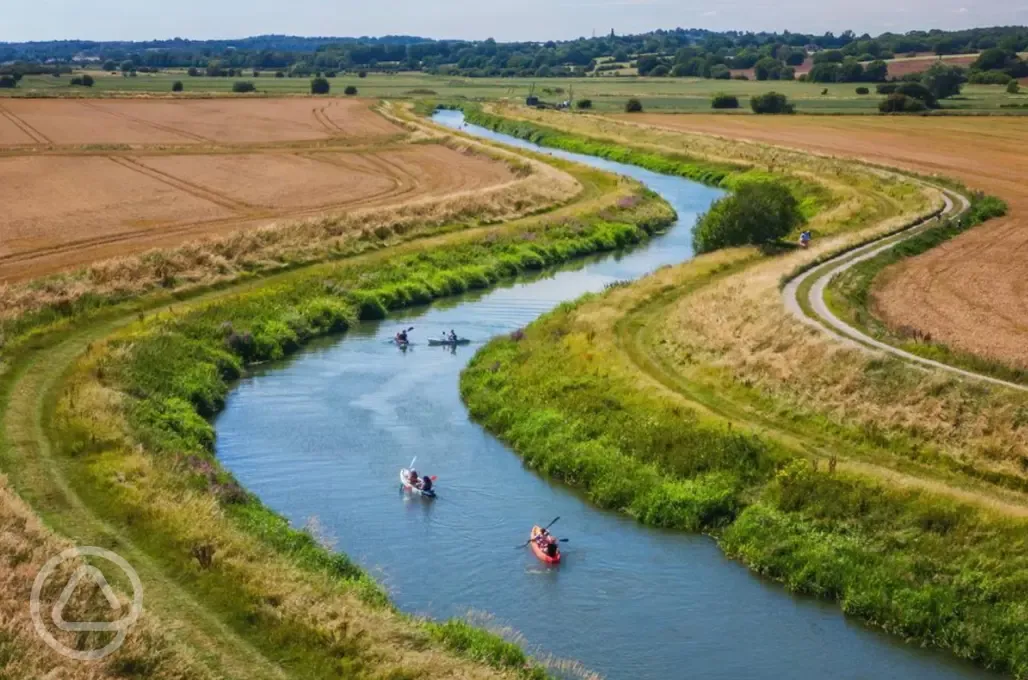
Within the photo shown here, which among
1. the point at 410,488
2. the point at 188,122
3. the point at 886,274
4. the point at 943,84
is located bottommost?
the point at 943,84

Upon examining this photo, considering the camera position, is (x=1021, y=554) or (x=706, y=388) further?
(x=706, y=388)

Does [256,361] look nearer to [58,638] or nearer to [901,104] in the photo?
[58,638]

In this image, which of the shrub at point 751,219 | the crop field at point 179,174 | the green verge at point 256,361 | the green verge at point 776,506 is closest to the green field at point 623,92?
the crop field at point 179,174

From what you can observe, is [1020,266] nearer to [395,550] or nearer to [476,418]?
[476,418]

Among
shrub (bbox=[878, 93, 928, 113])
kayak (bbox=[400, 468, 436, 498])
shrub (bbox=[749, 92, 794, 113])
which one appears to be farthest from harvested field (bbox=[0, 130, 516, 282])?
shrub (bbox=[878, 93, 928, 113])

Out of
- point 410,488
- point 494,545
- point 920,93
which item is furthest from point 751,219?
point 920,93

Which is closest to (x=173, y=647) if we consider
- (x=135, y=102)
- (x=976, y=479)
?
(x=976, y=479)
